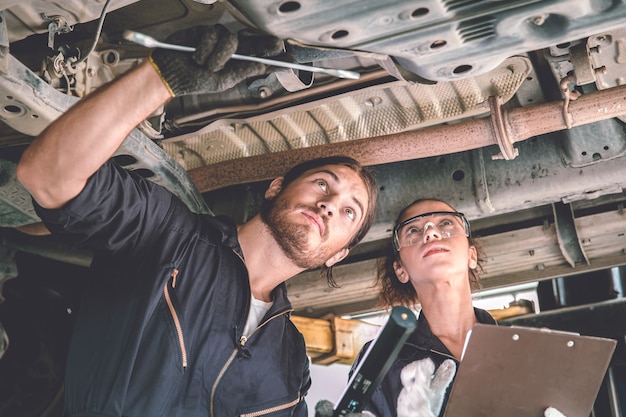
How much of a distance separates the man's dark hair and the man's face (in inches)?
0.9

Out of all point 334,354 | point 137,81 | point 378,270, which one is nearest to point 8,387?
point 334,354

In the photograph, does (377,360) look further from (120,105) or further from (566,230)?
(566,230)

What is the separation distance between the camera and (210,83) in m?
1.69

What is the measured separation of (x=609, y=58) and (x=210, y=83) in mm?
1225

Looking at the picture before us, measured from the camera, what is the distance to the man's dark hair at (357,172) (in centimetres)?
247

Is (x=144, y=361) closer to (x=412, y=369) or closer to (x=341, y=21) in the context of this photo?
(x=412, y=369)

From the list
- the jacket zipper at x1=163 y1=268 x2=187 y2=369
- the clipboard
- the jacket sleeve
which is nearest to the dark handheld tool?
the clipboard

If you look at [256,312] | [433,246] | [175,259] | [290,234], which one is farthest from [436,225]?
[175,259]

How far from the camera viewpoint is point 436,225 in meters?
2.54

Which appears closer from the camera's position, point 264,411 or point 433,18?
point 433,18

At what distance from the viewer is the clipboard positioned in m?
1.82

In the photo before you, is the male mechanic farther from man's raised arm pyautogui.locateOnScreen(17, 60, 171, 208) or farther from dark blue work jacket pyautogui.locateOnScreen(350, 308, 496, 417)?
dark blue work jacket pyautogui.locateOnScreen(350, 308, 496, 417)

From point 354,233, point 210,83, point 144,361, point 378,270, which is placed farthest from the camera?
point 378,270

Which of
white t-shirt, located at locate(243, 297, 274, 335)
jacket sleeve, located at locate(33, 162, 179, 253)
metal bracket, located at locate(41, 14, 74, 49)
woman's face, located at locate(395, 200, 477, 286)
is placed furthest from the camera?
woman's face, located at locate(395, 200, 477, 286)
